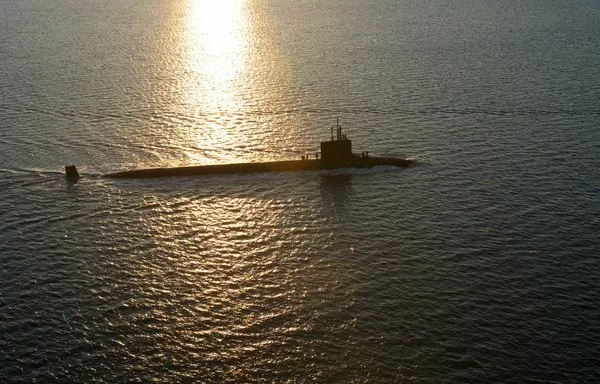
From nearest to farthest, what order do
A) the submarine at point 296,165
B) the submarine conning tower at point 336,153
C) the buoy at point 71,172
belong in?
the buoy at point 71,172, the submarine at point 296,165, the submarine conning tower at point 336,153

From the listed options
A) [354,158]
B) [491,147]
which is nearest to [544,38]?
[491,147]

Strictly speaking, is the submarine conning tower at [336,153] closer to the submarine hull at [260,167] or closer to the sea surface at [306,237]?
the submarine hull at [260,167]

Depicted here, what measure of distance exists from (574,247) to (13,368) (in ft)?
182

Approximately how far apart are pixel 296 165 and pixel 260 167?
5.20 meters

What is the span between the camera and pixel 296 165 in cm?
9788

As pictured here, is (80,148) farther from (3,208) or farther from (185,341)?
(185,341)

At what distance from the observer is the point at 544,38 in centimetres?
19375

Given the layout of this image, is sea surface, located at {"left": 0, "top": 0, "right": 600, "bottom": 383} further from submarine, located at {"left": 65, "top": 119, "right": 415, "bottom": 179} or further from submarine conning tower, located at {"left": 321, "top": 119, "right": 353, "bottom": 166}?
submarine conning tower, located at {"left": 321, "top": 119, "right": 353, "bottom": 166}

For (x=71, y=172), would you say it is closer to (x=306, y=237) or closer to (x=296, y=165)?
(x=296, y=165)

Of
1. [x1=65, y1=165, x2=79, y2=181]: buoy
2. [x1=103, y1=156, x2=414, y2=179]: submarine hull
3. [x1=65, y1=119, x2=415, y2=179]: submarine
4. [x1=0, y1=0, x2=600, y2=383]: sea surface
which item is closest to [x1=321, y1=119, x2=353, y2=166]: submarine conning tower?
[x1=65, y1=119, x2=415, y2=179]: submarine

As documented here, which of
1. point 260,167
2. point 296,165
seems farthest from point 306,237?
point 296,165

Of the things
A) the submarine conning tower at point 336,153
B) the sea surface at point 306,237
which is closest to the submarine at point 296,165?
the submarine conning tower at point 336,153

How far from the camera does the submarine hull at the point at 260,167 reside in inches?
3775

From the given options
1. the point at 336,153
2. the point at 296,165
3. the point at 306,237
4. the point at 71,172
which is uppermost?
the point at 336,153
